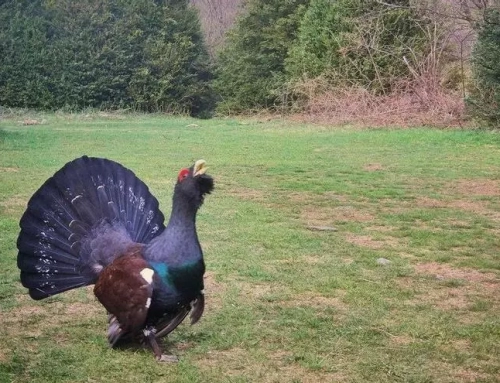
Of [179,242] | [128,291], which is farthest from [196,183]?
[128,291]

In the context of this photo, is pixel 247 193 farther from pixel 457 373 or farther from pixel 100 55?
pixel 100 55

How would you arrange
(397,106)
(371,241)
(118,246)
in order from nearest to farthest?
(118,246) < (371,241) < (397,106)

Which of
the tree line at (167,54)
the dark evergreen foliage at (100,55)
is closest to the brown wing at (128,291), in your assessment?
the tree line at (167,54)

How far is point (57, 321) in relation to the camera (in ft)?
13.0

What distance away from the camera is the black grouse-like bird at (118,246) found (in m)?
3.32

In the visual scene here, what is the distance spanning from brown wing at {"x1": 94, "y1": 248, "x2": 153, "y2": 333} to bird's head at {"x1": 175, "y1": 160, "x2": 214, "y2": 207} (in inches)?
15.6

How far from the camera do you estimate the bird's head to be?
3.37m

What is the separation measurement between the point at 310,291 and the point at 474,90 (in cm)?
1684

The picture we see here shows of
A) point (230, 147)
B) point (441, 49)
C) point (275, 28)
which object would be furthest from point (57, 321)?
point (275, 28)

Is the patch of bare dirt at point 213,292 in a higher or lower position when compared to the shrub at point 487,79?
lower

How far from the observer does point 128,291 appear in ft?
11.0

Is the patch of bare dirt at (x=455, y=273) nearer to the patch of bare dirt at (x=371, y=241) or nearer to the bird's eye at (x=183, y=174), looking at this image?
the patch of bare dirt at (x=371, y=241)

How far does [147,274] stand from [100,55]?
28475 mm

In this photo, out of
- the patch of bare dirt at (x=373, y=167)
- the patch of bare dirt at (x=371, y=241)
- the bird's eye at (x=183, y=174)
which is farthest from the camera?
the patch of bare dirt at (x=373, y=167)
